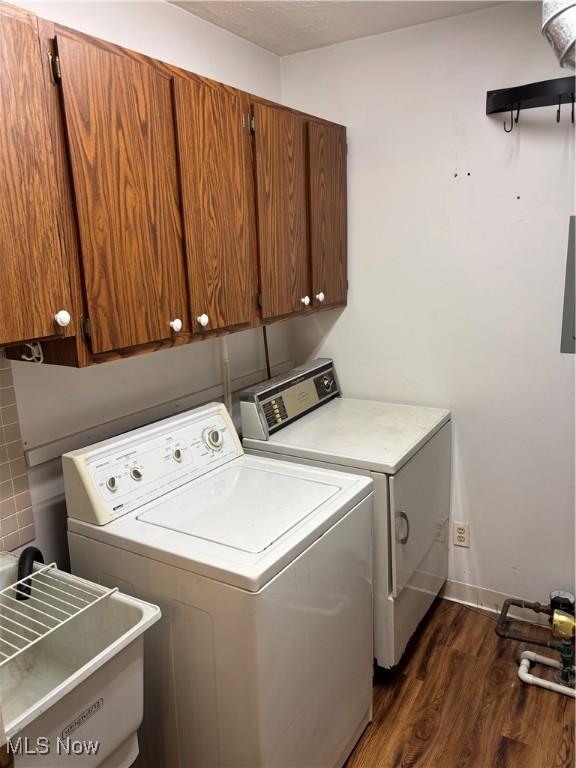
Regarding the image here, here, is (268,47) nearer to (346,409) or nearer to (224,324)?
(224,324)

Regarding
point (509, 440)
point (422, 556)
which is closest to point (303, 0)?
point (509, 440)

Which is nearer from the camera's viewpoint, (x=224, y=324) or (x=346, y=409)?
(x=224, y=324)

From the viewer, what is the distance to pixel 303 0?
6.40 ft

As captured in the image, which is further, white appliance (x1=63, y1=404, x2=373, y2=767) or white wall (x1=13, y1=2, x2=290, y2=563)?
white wall (x1=13, y1=2, x2=290, y2=563)

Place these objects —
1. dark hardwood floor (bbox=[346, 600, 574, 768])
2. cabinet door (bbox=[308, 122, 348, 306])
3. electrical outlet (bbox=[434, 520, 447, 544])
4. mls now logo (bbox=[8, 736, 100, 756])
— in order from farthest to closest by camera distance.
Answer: electrical outlet (bbox=[434, 520, 447, 544]) < cabinet door (bbox=[308, 122, 348, 306]) < dark hardwood floor (bbox=[346, 600, 574, 768]) < mls now logo (bbox=[8, 736, 100, 756])

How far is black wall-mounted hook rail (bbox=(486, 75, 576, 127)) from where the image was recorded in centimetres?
190

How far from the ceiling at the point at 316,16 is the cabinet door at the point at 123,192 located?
700 millimetres

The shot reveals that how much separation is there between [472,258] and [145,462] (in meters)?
1.49

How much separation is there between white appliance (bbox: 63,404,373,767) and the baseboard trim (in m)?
0.81

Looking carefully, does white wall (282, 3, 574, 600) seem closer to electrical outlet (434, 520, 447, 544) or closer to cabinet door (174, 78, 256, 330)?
electrical outlet (434, 520, 447, 544)

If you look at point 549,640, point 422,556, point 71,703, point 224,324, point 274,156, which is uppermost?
point 274,156

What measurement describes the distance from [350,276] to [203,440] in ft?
3.57

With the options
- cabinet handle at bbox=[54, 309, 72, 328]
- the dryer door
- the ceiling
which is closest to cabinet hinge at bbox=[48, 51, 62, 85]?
cabinet handle at bbox=[54, 309, 72, 328]

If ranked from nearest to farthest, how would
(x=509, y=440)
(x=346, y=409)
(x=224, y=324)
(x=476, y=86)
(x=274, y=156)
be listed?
(x=224, y=324), (x=274, y=156), (x=476, y=86), (x=509, y=440), (x=346, y=409)
